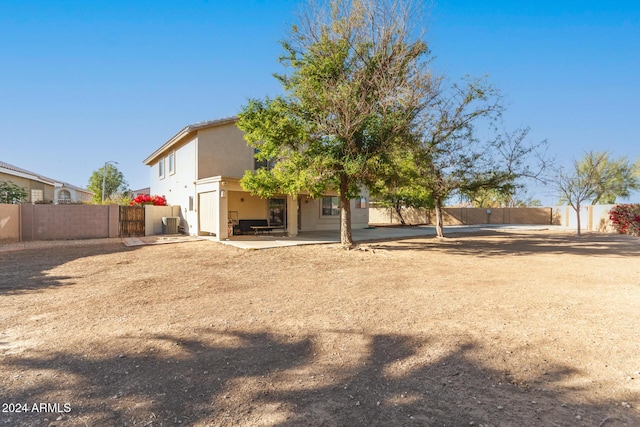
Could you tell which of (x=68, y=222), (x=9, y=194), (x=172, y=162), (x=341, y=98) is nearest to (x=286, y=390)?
(x=341, y=98)

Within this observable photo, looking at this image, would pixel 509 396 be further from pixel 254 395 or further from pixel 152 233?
pixel 152 233

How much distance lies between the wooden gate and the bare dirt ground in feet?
28.3

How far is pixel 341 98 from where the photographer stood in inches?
401

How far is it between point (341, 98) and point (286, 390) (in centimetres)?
897

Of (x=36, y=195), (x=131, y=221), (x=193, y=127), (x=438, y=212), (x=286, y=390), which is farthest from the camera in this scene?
(x=36, y=195)

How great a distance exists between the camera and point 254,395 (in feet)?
8.96

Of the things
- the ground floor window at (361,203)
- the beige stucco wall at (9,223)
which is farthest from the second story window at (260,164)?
the beige stucco wall at (9,223)

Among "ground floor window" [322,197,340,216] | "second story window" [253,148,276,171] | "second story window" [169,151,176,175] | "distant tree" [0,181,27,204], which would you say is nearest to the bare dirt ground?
"second story window" [253,148,276,171]

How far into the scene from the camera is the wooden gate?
15812mm

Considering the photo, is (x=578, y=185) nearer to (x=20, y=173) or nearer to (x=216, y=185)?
(x=216, y=185)

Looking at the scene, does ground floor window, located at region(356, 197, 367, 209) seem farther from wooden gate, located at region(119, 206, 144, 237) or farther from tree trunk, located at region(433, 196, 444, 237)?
wooden gate, located at region(119, 206, 144, 237)

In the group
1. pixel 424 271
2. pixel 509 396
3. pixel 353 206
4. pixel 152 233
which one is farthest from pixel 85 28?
pixel 353 206

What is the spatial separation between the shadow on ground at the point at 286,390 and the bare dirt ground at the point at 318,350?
0.02 meters

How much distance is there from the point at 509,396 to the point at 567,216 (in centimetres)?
3454
